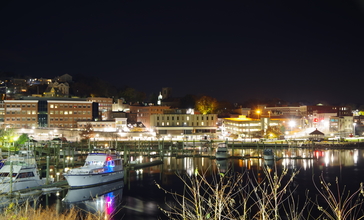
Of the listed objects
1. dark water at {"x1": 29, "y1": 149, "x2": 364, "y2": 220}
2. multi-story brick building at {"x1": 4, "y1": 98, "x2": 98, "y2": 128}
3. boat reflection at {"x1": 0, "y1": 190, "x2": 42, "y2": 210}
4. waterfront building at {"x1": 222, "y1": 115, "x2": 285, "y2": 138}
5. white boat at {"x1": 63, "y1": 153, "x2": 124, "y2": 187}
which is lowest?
dark water at {"x1": 29, "y1": 149, "x2": 364, "y2": 220}

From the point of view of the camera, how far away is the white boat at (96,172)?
19.7 m

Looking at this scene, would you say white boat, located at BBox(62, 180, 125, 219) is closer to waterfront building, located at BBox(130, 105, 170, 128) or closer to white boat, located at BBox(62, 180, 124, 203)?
white boat, located at BBox(62, 180, 124, 203)

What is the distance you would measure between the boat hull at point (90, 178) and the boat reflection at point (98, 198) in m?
0.29

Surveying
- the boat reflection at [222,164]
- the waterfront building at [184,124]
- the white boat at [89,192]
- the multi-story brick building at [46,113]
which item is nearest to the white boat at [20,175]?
the white boat at [89,192]

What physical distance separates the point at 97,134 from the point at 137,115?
548 inches

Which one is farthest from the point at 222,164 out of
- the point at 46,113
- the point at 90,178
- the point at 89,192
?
the point at 46,113

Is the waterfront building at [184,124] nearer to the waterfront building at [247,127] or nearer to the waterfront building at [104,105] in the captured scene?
the waterfront building at [247,127]

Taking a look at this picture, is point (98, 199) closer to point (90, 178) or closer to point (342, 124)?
point (90, 178)

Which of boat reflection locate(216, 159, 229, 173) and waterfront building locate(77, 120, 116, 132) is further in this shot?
waterfront building locate(77, 120, 116, 132)

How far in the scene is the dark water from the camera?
1689cm

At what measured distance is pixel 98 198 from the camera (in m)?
18.7

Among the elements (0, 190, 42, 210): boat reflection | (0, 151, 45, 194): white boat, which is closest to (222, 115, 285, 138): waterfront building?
(0, 151, 45, 194): white boat

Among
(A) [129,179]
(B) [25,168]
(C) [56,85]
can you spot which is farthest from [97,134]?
(B) [25,168]

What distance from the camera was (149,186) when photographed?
21594 millimetres
